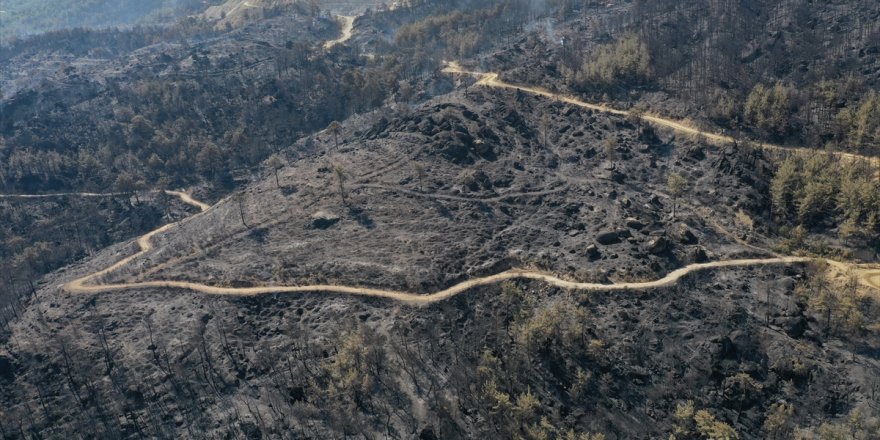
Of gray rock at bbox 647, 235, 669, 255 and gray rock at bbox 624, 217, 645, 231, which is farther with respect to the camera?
gray rock at bbox 624, 217, 645, 231

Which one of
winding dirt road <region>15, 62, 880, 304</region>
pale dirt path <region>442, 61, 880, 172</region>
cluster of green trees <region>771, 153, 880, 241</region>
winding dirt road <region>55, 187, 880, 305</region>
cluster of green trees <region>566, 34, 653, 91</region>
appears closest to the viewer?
winding dirt road <region>15, 62, 880, 304</region>

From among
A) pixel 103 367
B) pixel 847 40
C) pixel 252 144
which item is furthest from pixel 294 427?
pixel 847 40

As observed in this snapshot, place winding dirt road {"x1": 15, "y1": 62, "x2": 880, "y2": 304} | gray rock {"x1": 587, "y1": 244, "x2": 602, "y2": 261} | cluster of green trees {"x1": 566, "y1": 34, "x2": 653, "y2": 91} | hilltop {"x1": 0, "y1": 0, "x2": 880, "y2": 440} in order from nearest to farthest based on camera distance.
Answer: hilltop {"x1": 0, "y1": 0, "x2": 880, "y2": 440} → winding dirt road {"x1": 15, "y1": 62, "x2": 880, "y2": 304} → gray rock {"x1": 587, "y1": 244, "x2": 602, "y2": 261} → cluster of green trees {"x1": 566, "y1": 34, "x2": 653, "y2": 91}

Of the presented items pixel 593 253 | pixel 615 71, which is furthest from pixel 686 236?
pixel 615 71

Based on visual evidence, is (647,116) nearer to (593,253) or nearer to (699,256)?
(699,256)

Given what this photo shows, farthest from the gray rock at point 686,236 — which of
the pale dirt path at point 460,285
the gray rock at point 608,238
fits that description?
the gray rock at point 608,238

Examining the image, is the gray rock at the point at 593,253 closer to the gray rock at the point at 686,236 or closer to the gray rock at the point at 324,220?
the gray rock at the point at 686,236

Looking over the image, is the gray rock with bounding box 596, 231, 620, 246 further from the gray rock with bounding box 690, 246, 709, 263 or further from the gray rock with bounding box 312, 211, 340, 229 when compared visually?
the gray rock with bounding box 312, 211, 340, 229

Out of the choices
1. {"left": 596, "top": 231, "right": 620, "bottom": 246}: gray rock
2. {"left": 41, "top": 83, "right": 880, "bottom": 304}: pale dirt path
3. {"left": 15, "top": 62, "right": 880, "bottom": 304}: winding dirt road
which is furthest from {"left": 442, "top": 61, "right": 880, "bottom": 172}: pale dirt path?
{"left": 596, "top": 231, "right": 620, "bottom": 246}: gray rock
